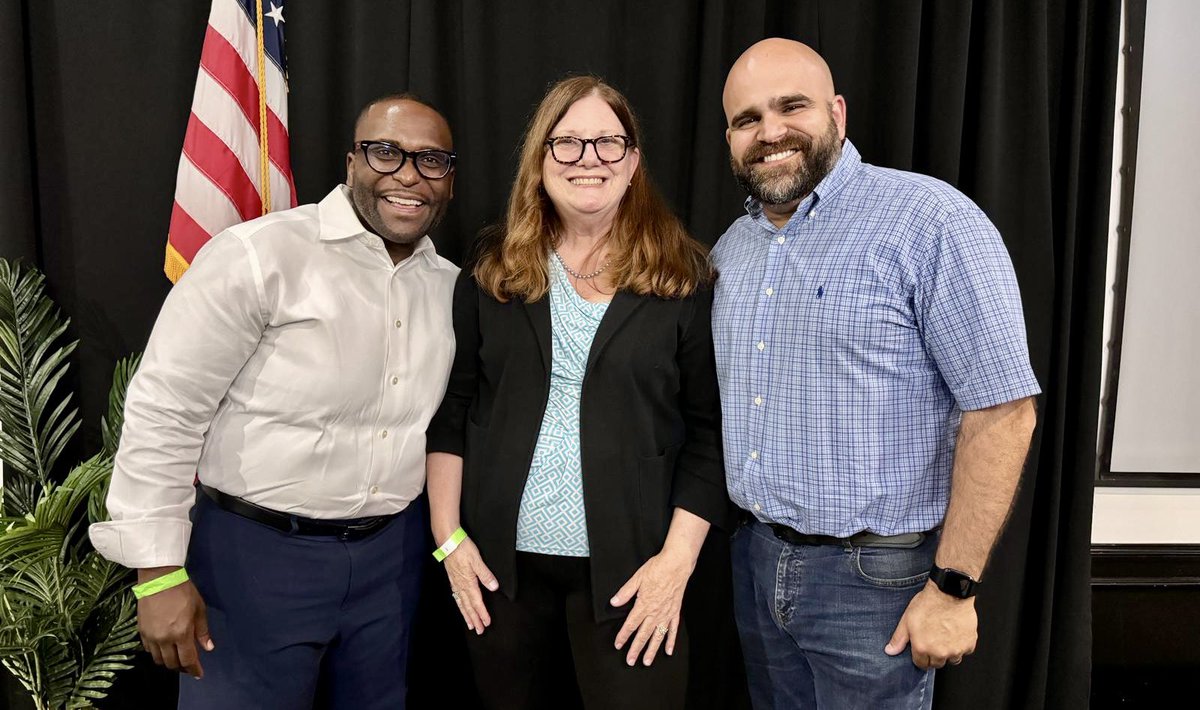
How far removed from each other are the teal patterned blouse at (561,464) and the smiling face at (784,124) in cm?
46

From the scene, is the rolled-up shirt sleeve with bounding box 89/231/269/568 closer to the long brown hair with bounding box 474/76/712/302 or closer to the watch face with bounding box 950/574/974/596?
the long brown hair with bounding box 474/76/712/302

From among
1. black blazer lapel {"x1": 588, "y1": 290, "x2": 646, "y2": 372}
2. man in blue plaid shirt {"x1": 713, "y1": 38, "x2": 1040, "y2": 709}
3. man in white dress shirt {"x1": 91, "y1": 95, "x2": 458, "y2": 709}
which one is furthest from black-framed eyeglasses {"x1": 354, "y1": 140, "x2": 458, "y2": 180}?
man in blue plaid shirt {"x1": 713, "y1": 38, "x2": 1040, "y2": 709}

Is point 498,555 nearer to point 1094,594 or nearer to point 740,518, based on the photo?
point 740,518

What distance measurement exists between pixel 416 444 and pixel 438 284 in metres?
0.38

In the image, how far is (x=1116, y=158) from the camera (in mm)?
2533

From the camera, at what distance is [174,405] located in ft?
4.50

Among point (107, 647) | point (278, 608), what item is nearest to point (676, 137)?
Answer: point (278, 608)

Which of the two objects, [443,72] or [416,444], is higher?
[443,72]

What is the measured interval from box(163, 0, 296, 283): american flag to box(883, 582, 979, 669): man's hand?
191cm

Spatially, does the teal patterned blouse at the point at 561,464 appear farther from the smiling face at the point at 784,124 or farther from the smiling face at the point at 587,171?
the smiling face at the point at 784,124

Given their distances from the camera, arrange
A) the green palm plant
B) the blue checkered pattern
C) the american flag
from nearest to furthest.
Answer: the blue checkered pattern → the green palm plant → the american flag

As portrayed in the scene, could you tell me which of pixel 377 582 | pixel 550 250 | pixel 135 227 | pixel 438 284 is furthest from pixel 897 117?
pixel 135 227

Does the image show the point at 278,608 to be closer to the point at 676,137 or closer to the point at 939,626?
the point at 939,626

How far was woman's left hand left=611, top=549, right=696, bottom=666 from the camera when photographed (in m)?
1.44
